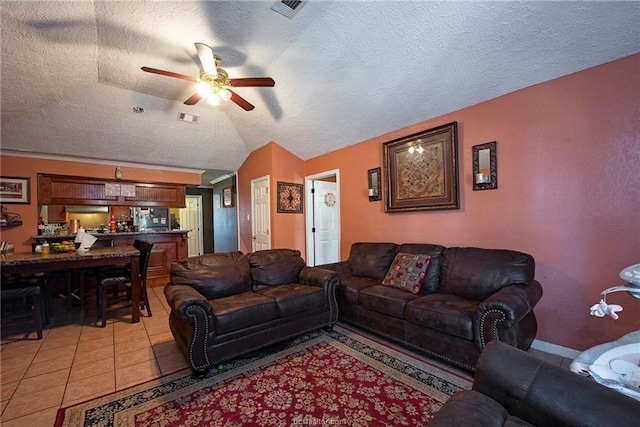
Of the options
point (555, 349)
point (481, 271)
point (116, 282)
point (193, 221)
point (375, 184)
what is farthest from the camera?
point (193, 221)

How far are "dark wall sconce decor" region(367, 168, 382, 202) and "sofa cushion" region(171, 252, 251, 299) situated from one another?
209cm

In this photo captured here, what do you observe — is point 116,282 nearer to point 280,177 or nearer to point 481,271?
point 280,177

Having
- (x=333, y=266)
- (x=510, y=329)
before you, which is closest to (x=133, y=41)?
(x=333, y=266)

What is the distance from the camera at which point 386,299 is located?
268cm

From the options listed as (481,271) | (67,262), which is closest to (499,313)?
(481,271)

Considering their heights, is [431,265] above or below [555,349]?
above

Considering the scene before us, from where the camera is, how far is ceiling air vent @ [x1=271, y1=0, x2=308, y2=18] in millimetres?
2400

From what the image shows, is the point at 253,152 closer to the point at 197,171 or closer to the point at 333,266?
the point at 197,171

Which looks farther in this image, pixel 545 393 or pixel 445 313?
pixel 445 313

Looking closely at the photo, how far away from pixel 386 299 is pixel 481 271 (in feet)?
3.07

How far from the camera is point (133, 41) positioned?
2898 millimetres

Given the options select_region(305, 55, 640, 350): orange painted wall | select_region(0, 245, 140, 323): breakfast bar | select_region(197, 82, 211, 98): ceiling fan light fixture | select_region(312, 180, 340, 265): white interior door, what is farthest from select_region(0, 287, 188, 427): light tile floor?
select_region(305, 55, 640, 350): orange painted wall

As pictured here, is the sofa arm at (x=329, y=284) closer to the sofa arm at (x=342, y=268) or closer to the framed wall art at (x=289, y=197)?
the sofa arm at (x=342, y=268)

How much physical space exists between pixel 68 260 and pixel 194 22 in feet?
9.58
